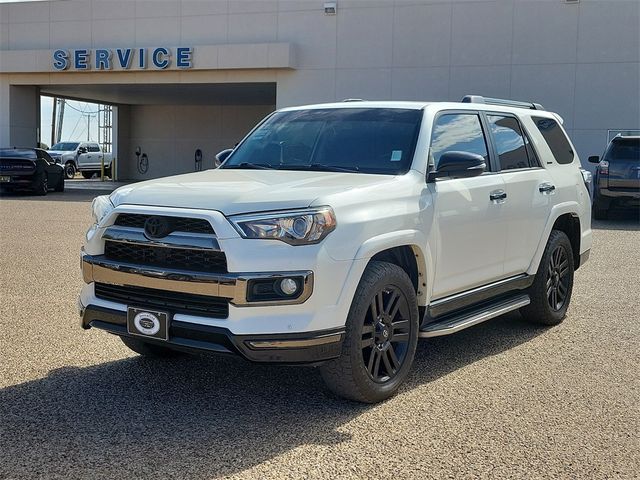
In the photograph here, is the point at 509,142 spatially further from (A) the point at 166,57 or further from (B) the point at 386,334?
(A) the point at 166,57

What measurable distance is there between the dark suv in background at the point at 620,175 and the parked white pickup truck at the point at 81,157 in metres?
27.9

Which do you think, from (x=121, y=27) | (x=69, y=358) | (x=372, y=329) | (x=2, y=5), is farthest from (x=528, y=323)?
(x=2, y=5)

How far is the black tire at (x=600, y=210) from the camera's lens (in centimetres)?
1711

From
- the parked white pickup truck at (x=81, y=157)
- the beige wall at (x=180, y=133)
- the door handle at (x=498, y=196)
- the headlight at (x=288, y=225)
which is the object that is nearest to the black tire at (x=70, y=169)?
the parked white pickup truck at (x=81, y=157)

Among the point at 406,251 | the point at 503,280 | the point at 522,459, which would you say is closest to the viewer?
the point at 522,459

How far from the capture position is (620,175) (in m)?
16.4

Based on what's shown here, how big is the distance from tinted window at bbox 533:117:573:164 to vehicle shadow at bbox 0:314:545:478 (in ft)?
7.75

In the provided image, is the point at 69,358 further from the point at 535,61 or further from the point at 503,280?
the point at 535,61

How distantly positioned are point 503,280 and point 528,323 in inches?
41.6

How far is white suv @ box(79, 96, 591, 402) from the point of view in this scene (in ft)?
13.1

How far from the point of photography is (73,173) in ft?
128

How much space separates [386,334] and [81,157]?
37.1 metres

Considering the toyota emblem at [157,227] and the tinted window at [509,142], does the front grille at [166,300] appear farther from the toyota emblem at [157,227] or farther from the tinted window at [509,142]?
the tinted window at [509,142]

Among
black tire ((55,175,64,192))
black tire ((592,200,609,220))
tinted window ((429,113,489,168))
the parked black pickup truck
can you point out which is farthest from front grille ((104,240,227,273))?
black tire ((55,175,64,192))
